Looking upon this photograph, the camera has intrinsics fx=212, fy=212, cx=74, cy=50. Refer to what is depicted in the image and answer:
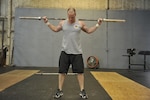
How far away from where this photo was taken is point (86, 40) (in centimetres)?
861

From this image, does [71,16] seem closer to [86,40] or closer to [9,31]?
[86,40]

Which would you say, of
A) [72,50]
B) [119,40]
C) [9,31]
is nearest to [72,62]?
[72,50]

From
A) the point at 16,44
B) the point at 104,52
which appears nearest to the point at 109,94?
the point at 104,52

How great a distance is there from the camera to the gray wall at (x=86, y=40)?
8516 millimetres

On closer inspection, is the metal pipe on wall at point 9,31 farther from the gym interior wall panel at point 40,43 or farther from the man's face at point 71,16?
the man's face at point 71,16

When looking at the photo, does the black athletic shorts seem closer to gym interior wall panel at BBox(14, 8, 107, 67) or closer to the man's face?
the man's face

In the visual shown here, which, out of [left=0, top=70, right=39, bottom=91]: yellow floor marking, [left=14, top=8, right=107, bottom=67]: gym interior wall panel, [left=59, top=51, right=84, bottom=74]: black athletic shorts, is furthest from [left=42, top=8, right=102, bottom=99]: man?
[left=14, top=8, right=107, bottom=67]: gym interior wall panel

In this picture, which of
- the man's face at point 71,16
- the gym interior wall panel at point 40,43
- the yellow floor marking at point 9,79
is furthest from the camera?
the gym interior wall panel at point 40,43

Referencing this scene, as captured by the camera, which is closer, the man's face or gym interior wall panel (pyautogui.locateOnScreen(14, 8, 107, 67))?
the man's face

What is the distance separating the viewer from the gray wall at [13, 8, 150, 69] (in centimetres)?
852

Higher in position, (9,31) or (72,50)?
(9,31)

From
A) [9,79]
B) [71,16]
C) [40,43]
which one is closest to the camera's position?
[71,16]

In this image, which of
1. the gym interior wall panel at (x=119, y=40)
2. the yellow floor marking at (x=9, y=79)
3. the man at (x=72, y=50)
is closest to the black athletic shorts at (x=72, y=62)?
the man at (x=72, y=50)

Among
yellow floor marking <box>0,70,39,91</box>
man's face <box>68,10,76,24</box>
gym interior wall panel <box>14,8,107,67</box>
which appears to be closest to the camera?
man's face <box>68,10,76,24</box>
